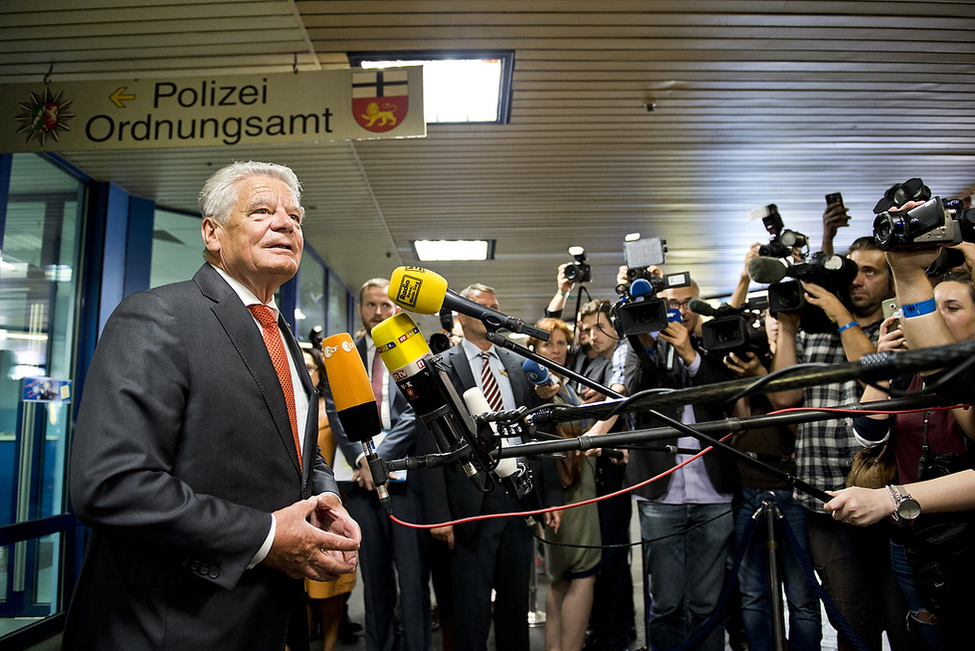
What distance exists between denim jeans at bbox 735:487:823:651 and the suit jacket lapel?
6.20 feet

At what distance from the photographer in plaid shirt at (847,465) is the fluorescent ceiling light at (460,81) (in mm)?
2082

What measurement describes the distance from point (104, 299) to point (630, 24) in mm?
3968

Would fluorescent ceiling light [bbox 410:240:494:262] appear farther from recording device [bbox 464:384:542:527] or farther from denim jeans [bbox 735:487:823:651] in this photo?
recording device [bbox 464:384:542:527]

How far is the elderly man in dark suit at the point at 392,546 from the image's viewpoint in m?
2.60

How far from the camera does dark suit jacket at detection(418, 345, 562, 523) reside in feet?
8.45

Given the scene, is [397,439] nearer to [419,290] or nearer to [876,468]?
[419,290]

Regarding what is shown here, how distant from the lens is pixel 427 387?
126 cm

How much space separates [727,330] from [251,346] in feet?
6.10

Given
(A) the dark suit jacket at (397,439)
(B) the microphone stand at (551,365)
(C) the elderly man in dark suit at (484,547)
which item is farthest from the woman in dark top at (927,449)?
(A) the dark suit jacket at (397,439)

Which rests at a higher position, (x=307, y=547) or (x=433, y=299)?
(x=433, y=299)

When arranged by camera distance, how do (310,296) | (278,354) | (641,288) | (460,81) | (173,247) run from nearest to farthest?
(278,354) < (641,288) < (460,81) < (173,247) < (310,296)

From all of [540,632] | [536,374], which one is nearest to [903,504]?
[536,374]

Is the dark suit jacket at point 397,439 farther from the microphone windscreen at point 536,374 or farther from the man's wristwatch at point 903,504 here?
the man's wristwatch at point 903,504

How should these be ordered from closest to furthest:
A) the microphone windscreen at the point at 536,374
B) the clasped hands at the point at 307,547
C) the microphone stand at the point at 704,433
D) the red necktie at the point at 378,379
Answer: the microphone stand at the point at 704,433 → the clasped hands at the point at 307,547 → the microphone windscreen at the point at 536,374 → the red necktie at the point at 378,379
